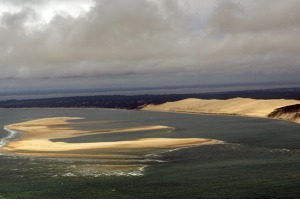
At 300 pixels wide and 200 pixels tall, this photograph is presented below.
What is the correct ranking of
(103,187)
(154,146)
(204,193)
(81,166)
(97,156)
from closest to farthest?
(204,193) < (103,187) < (81,166) < (97,156) < (154,146)

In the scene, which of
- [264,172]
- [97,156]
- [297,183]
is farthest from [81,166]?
[297,183]

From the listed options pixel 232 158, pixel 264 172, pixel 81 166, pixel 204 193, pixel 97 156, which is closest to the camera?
pixel 204 193

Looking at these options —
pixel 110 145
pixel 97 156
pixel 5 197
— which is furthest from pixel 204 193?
pixel 110 145

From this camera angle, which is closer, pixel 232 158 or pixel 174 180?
pixel 174 180

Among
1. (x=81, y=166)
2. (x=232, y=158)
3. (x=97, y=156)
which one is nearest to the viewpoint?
(x=81, y=166)

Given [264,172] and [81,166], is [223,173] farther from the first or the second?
[81,166]

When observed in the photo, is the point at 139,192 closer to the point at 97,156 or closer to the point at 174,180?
the point at 174,180

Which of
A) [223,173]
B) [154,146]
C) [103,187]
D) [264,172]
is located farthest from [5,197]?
[154,146]

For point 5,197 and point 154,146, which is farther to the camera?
point 154,146

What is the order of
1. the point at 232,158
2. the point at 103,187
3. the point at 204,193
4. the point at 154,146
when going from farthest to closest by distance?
the point at 154,146 → the point at 232,158 → the point at 103,187 → the point at 204,193
